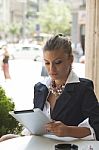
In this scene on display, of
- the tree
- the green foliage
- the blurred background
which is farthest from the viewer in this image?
the tree

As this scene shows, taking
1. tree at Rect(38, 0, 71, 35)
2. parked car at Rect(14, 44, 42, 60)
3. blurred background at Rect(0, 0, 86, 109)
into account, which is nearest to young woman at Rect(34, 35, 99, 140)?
blurred background at Rect(0, 0, 86, 109)

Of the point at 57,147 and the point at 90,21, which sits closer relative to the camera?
the point at 57,147

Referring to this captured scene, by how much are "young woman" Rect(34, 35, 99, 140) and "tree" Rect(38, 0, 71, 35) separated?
3482 cm

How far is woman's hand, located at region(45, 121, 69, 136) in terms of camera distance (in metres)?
1.96

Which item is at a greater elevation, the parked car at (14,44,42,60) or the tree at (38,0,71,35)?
the tree at (38,0,71,35)

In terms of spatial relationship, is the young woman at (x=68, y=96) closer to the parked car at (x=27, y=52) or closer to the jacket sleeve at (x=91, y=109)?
the jacket sleeve at (x=91, y=109)

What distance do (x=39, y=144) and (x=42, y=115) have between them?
0.17 meters

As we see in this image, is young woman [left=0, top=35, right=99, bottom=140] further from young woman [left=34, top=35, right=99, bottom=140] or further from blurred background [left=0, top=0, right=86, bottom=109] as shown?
blurred background [left=0, top=0, right=86, bottom=109]

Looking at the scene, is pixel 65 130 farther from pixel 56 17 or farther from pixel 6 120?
pixel 56 17

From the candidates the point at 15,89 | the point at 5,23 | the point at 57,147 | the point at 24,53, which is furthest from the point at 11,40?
the point at 57,147

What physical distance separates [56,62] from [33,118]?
0.34 metres

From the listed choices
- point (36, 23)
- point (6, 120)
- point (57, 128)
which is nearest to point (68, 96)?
point (57, 128)

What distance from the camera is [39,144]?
201 cm

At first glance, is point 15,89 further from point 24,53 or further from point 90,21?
point 24,53
